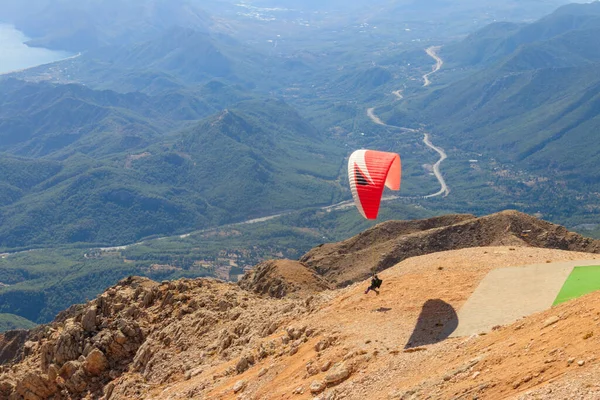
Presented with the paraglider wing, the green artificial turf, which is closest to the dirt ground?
the green artificial turf

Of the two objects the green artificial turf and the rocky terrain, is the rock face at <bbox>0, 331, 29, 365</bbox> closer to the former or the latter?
the rocky terrain

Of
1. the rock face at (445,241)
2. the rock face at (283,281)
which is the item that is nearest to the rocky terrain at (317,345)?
the rock face at (283,281)

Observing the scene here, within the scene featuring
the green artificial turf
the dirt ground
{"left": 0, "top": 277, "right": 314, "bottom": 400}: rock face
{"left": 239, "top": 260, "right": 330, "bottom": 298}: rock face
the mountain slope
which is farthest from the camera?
{"left": 239, "top": 260, "right": 330, "bottom": 298}: rock face

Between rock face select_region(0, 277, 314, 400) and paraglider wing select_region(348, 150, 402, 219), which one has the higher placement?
paraglider wing select_region(348, 150, 402, 219)

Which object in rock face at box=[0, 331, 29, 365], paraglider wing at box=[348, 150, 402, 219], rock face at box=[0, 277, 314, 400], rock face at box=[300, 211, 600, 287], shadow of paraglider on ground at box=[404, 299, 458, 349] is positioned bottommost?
rock face at box=[0, 331, 29, 365]

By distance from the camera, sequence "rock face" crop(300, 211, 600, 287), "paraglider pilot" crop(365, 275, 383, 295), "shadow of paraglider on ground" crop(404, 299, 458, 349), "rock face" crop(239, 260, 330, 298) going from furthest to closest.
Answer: "rock face" crop(300, 211, 600, 287), "rock face" crop(239, 260, 330, 298), "paraglider pilot" crop(365, 275, 383, 295), "shadow of paraglider on ground" crop(404, 299, 458, 349)

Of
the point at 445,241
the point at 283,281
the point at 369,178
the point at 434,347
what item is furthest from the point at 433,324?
the point at 445,241

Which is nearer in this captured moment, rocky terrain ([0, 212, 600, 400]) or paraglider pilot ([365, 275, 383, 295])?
rocky terrain ([0, 212, 600, 400])

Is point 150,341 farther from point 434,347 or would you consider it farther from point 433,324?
point 434,347
